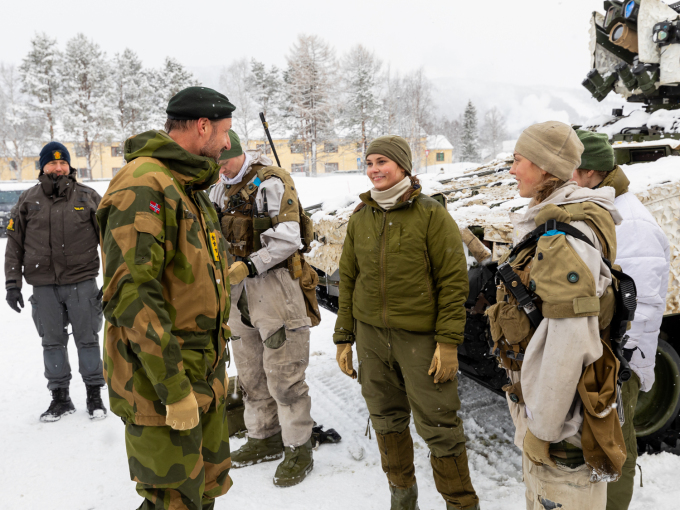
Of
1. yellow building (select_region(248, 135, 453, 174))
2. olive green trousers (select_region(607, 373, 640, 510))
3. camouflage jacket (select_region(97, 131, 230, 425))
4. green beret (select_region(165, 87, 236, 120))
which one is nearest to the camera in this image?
camouflage jacket (select_region(97, 131, 230, 425))

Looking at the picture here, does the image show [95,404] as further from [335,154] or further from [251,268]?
[335,154]

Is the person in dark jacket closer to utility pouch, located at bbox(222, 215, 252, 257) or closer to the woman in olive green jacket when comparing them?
utility pouch, located at bbox(222, 215, 252, 257)

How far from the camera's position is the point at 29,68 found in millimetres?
31812

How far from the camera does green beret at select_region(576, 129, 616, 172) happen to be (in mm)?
2178

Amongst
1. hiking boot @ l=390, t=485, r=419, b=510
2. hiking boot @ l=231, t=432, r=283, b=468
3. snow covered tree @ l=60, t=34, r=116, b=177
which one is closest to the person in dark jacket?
hiking boot @ l=231, t=432, r=283, b=468

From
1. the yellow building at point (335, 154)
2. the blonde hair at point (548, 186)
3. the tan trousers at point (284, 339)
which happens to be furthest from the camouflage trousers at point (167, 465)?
the yellow building at point (335, 154)

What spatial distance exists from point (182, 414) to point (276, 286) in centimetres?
146

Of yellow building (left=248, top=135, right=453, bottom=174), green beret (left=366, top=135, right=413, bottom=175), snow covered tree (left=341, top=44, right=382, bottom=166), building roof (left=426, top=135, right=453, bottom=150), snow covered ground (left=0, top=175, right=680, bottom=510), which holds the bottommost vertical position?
snow covered ground (left=0, top=175, right=680, bottom=510)

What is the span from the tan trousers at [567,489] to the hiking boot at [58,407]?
3641mm

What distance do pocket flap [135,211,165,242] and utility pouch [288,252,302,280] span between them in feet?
4.78

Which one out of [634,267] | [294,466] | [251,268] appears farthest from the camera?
[294,466]

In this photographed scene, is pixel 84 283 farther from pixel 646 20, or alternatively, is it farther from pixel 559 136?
pixel 646 20

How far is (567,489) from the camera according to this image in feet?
5.49

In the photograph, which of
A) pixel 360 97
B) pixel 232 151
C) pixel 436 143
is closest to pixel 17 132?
pixel 360 97
